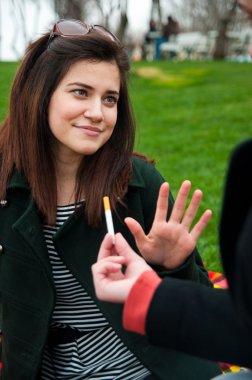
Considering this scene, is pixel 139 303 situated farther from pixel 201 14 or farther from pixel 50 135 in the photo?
pixel 201 14

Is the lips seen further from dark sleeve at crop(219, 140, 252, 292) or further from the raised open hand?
dark sleeve at crop(219, 140, 252, 292)

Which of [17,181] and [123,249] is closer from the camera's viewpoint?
[123,249]

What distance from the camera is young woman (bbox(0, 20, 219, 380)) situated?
6.46 ft

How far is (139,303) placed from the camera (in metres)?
1.24

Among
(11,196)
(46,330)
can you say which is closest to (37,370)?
(46,330)

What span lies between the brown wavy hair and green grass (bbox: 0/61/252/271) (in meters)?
1.21

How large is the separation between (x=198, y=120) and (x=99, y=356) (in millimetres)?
6844

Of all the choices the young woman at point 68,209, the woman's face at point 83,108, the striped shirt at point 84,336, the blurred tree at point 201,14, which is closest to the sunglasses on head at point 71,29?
the young woman at point 68,209

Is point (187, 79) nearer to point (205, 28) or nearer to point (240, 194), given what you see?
point (240, 194)

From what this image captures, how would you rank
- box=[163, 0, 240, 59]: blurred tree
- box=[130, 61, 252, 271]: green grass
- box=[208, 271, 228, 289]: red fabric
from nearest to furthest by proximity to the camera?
box=[208, 271, 228, 289]: red fabric
box=[130, 61, 252, 271]: green grass
box=[163, 0, 240, 59]: blurred tree

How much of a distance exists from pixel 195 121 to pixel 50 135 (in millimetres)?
6602

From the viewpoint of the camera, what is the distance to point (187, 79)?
12.1 meters

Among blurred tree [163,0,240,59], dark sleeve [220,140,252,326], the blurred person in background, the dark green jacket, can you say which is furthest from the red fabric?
blurred tree [163,0,240,59]

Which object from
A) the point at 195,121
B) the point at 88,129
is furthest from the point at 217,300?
the point at 195,121
